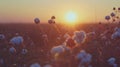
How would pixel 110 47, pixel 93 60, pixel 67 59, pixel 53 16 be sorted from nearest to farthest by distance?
pixel 67 59
pixel 93 60
pixel 110 47
pixel 53 16

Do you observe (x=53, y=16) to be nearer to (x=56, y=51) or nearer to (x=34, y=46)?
(x=34, y=46)

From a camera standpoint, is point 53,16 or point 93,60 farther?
point 53,16

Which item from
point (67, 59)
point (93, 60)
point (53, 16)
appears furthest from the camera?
point (53, 16)

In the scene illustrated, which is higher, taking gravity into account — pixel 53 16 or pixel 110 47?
pixel 53 16

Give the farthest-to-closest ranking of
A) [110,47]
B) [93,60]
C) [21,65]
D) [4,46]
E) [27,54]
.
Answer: [110,47], [4,46], [27,54], [93,60], [21,65]

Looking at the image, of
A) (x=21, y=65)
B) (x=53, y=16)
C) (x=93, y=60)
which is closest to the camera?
(x=21, y=65)

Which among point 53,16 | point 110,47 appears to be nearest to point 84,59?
point 110,47

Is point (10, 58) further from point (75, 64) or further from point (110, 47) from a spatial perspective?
point (110, 47)

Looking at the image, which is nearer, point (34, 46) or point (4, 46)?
point (4, 46)

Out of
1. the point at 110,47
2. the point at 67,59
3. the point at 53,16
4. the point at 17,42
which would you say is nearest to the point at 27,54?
the point at 17,42
